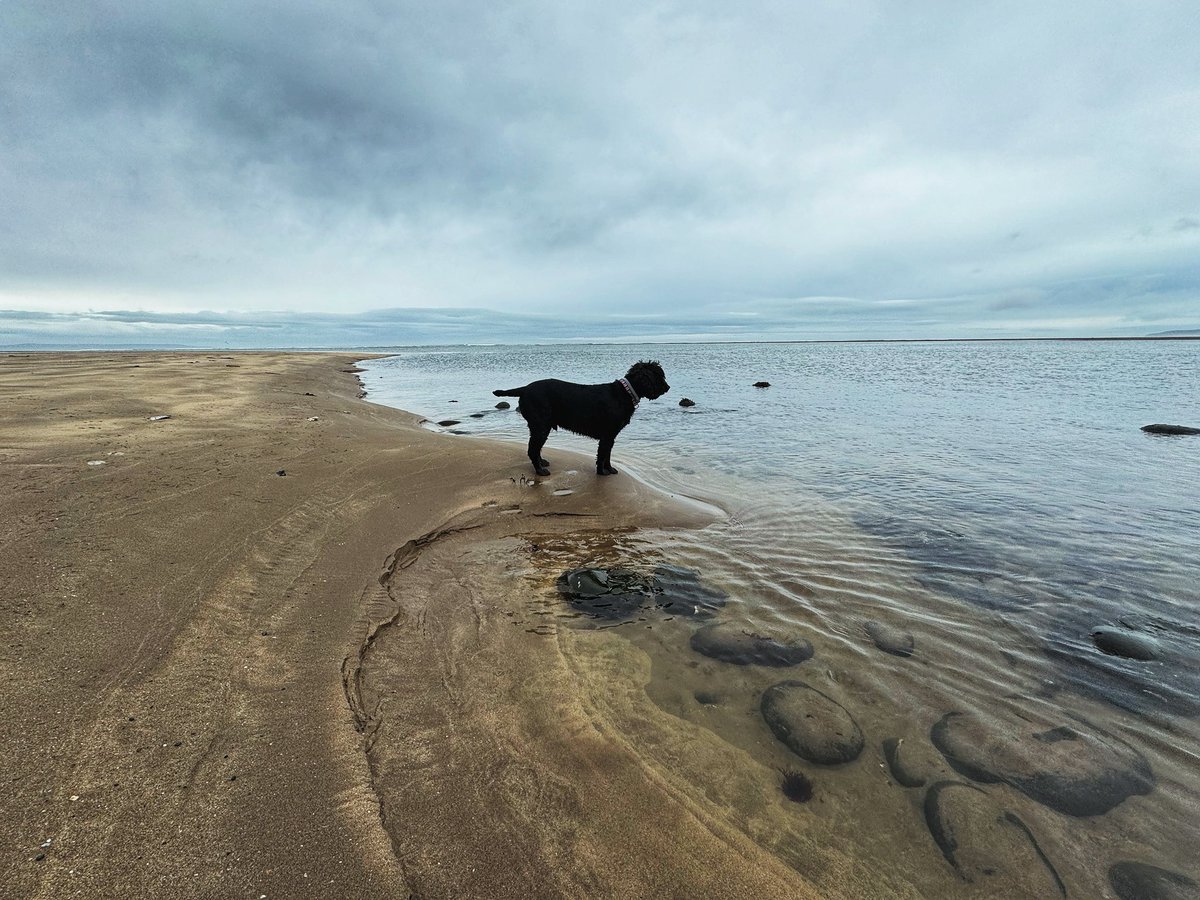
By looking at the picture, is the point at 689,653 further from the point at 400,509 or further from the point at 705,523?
the point at 400,509

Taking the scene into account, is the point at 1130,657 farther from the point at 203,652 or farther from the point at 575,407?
the point at 575,407

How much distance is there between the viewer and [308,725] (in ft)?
8.72

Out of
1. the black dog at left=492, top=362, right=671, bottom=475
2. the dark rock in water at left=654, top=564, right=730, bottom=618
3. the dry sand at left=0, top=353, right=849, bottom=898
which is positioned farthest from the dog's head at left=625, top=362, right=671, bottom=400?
the dark rock in water at left=654, top=564, right=730, bottom=618

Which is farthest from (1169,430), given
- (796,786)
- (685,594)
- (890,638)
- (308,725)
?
(308,725)

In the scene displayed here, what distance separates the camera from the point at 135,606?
3498 millimetres

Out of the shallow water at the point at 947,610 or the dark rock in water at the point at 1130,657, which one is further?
the dark rock in water at the point at 1130,657

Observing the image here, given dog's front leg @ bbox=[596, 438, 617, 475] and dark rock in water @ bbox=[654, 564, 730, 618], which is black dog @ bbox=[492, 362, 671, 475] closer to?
dog's front leg @ bbox=[596, 438, 617, 475]

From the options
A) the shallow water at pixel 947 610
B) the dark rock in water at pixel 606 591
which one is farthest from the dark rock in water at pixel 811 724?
the dark rock in water at pixel 606 591

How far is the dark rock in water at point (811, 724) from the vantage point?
9.38 feet

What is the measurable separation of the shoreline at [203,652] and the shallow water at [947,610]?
5.28 feet

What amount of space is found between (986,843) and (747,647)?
164 cm

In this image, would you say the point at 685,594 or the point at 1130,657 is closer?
the point at 1130,657

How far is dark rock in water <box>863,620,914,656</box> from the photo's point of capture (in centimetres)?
386

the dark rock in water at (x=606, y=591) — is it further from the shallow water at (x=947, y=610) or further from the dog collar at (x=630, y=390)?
the dog collar at (x=630, y=390)
